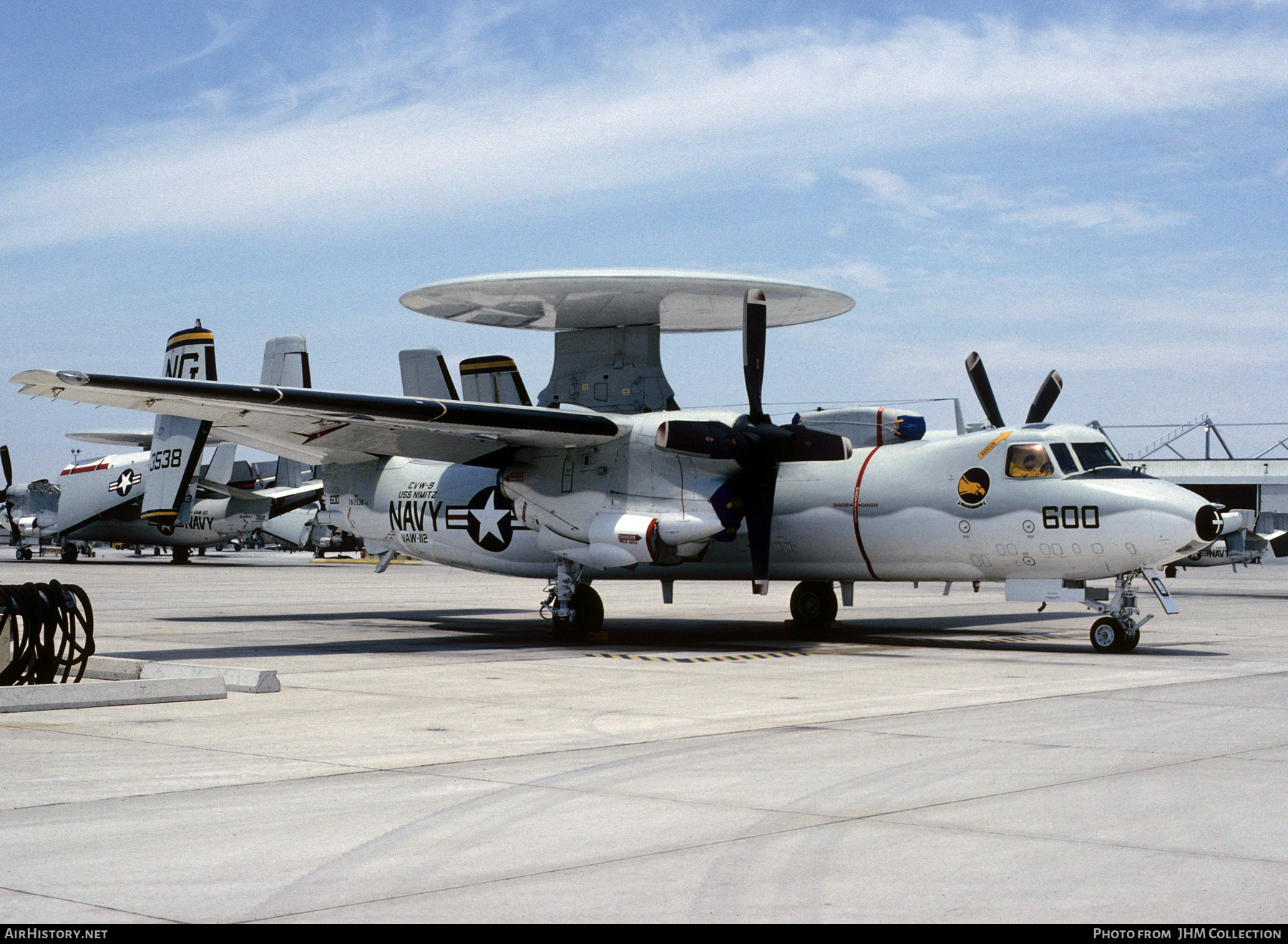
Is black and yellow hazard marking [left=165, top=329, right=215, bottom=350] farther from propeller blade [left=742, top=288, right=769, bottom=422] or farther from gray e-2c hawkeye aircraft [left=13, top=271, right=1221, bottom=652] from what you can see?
propeller blade [left=742, top=288, right=769, bottom=422]

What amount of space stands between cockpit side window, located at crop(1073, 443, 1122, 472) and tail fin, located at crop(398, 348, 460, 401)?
12.7 metres

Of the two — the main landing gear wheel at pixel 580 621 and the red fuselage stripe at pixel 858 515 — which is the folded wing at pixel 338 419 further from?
the red fuselage stripe at pixel 858 515

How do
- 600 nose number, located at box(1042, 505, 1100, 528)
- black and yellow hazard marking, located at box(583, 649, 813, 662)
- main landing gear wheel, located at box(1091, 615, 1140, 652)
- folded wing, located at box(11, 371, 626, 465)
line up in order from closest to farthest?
1. folded wing, located at box(11, 371, 626, 465)
2. 600 nose number, located at box(1042, 505, 1100, 528)
3. black and yellow hazard marking, located at box(583, 649, 813, 662)
4. main landing gear wheel, located at box(1091, 615, 1140, 652)

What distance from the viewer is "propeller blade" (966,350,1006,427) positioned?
23375 millimetres

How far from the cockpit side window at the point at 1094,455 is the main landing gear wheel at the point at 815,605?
19.5 feet

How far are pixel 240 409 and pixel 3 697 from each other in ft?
22.9

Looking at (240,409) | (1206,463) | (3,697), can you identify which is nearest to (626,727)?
(3,697)

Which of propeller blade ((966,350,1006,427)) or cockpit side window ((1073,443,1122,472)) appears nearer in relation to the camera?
cockpit side window ((1073,443,1122,472))

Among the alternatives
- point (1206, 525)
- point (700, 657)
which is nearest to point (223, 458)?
point (700, 657)

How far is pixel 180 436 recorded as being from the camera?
63.2 ft

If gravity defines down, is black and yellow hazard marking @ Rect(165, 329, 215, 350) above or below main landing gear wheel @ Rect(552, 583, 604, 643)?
→ above

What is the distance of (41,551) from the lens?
249ft

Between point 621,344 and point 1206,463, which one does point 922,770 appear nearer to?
point 621,344

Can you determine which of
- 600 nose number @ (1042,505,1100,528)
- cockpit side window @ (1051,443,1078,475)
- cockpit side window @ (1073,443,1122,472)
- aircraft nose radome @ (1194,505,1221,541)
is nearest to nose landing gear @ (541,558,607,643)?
600 nose number @ (1042,505,1100,528)
